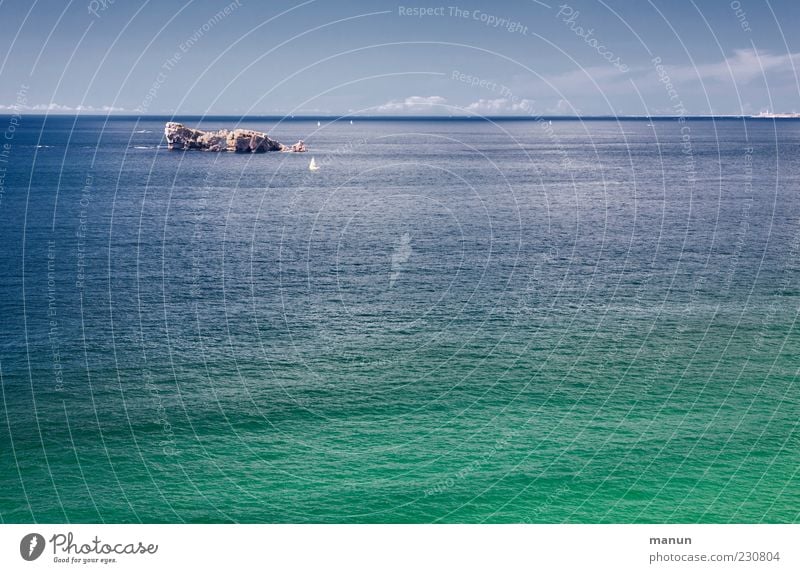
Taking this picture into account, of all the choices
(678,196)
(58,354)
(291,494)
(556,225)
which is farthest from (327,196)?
(291,494)

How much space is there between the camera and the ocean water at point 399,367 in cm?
4781

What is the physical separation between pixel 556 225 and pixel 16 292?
68613mm

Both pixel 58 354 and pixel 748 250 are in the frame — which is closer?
pixel 58 354

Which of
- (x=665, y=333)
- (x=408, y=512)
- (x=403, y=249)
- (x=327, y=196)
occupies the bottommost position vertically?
(x=408, y=512)

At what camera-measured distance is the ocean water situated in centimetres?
4781

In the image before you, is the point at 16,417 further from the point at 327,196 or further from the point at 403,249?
the point at 327,196

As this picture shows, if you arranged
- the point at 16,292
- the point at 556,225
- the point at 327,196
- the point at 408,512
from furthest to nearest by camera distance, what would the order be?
the point at 327,196 → the point at 556,225 → the point at 16,292 → the point at 408,512

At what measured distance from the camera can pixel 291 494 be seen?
1854 inches

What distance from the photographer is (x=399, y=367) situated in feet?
214

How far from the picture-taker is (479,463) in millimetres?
51281

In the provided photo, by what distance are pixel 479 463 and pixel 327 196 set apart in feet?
310

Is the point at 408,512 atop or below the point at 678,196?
below

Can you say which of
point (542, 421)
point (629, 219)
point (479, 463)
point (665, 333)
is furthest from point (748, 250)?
point (479, 463)

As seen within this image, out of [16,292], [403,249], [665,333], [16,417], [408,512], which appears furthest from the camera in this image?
[403,249]
